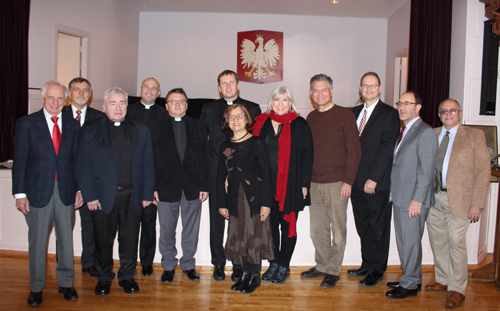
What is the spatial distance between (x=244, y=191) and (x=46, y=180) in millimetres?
1565

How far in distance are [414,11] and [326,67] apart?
277 centimetres

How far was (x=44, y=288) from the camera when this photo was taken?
3.01 m

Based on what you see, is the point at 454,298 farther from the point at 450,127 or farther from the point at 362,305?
the point at 450,127

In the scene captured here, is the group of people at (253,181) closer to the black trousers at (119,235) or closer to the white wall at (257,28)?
the black trousers at (119,235)

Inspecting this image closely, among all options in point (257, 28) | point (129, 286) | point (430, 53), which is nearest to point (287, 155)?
point (129, 286)

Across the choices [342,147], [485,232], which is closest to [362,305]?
[342,147]

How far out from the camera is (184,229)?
3217mm

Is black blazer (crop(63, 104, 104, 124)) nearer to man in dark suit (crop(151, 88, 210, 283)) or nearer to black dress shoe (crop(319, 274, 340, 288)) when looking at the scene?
man in dark suit (crop(151, 88, 210, 283))

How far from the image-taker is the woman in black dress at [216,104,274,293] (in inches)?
111

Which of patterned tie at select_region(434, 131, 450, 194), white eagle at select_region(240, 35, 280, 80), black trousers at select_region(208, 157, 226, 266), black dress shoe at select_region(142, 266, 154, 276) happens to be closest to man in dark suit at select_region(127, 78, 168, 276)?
black dress shoe at select_region(142, 266, 154, 276)

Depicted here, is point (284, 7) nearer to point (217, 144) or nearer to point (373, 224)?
point (217, 144)

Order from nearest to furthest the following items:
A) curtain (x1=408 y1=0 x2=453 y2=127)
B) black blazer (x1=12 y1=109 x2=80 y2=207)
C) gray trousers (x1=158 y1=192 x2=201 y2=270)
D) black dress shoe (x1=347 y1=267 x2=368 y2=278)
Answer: black blazer (x1=12 y1=109 x2=80 y2=207)
gray trousers (x1=158 y1=192 x2=201 y2=270)
black dress shoe (x1=347 y1=267 x2=368 y2=278)
curtain (x1=408 y1=0 x2=453 y2=127)

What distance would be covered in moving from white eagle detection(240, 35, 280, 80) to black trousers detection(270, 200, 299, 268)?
596cm

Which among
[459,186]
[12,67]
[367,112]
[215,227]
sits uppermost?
[12,67]
